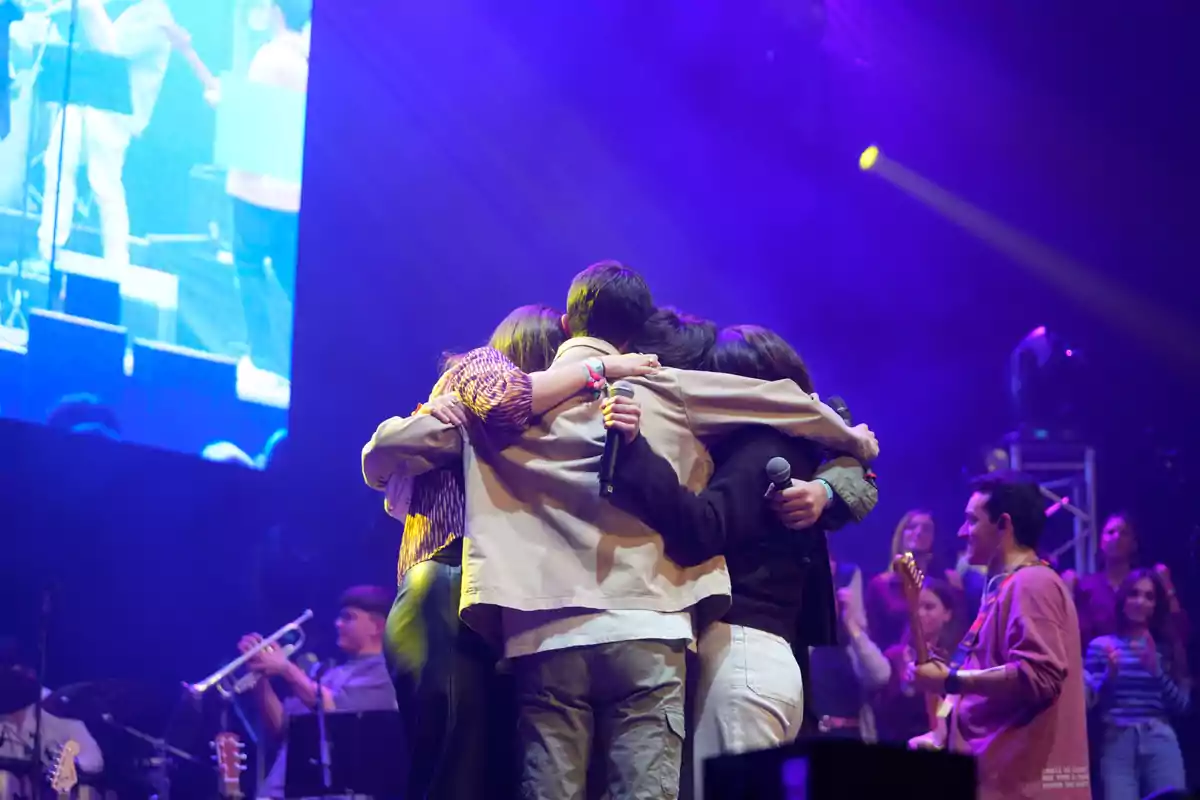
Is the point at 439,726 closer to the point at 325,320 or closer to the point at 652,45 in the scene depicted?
the point at 325,320

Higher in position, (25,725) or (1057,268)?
(1057,268)

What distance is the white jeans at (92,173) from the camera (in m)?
5.75

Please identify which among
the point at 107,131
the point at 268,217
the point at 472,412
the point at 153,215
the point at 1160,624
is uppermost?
the point at 107,131

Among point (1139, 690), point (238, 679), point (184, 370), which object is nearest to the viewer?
point (1139, 690)

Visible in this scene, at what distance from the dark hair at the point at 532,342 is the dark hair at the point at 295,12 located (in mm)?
4276

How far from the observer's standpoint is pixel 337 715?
479 cm

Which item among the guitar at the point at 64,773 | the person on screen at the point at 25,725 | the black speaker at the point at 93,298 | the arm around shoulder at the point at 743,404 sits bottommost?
the guitar at the point at 64,773

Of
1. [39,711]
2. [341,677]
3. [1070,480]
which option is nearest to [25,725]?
[39,711]

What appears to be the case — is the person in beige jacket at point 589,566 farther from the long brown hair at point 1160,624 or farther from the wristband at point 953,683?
the long brown hair at point 1160,624

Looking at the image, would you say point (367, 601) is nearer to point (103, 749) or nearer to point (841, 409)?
point (103, 749)

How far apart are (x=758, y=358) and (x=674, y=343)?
199 mm

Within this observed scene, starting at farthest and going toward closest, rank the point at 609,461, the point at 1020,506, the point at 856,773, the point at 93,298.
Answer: the point at 93,298, the point at 1020,506, the point at 609,461, the point at 856,773

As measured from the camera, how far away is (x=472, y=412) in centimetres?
255

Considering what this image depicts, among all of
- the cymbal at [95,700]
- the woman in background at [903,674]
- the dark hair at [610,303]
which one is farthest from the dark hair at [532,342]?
the cymbal at [95,700]
